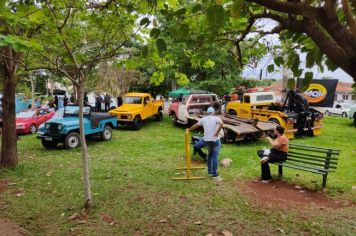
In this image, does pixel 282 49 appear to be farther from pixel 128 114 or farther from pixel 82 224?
pixel 128 114

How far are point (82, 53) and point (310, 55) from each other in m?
4.92

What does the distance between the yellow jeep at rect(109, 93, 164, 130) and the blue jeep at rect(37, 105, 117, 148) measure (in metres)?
3.45

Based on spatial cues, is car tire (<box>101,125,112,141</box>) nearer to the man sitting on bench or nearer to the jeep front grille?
the jeep front grille

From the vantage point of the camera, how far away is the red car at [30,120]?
1739cm

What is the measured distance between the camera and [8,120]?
9180 millimetres

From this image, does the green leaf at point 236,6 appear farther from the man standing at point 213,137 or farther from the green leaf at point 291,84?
the man standing at point 213,137

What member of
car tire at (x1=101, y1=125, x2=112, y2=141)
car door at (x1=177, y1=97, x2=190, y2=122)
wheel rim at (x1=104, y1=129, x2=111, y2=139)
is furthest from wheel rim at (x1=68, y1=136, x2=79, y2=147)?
car door at (x1=177, y1=97, x2=190, y2=122)

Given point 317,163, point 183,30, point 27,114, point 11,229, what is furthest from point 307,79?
point 27,114

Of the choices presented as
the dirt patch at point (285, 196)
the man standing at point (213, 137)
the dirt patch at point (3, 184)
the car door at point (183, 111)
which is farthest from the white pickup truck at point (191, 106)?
the dirt patch at point (3, 184)

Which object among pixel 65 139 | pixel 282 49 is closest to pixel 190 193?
pixel 282 49

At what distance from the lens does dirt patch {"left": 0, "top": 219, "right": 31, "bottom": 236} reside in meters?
5.28

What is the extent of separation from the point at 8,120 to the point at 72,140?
13.8ft

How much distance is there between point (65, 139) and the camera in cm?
1300

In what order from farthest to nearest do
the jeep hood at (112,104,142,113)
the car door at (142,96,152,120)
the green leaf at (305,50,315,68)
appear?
the car door at (142,96,152,120)
the jeep hood at (112,104,142,113)
the green leaf at (305,50,315,68)
